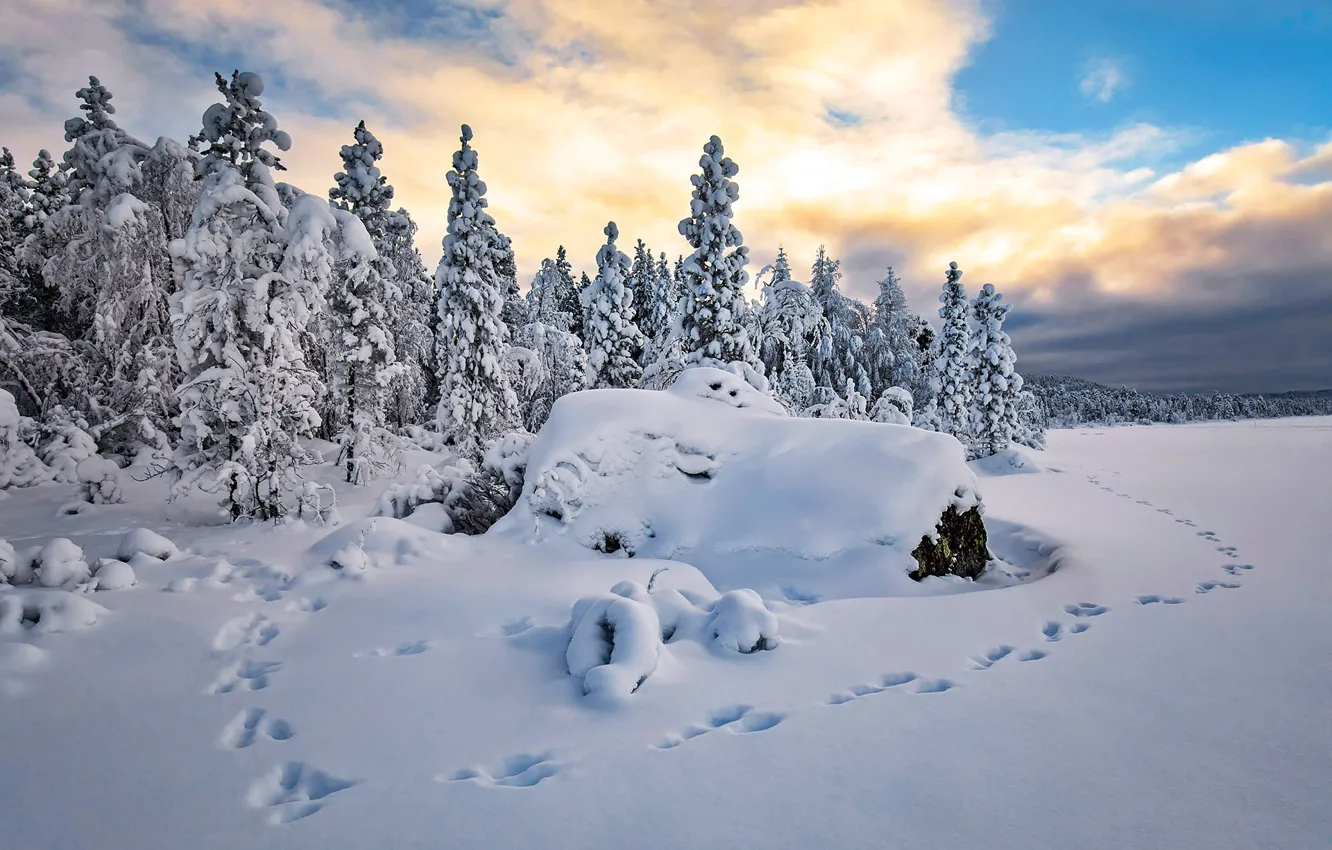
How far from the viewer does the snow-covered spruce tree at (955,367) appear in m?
25.8

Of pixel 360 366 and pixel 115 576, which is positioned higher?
pixel 360 366

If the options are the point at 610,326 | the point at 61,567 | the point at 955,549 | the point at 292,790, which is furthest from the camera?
the point at 610,326

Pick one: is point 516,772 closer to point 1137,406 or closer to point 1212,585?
point 1212,585

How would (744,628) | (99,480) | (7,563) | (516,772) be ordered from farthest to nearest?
(99,480) < (7,563) < (744,628) < (516,772)

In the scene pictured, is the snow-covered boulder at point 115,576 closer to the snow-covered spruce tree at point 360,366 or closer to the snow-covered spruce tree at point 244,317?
the snow-covered spruce tree at point 244,317

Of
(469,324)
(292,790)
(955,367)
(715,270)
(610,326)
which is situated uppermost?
(715,270)

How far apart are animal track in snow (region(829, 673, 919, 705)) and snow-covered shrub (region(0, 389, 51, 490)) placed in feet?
46.4

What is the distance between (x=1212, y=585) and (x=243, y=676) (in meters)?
8.70

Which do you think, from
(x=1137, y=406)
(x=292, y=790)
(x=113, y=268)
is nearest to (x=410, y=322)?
(x=113, y=268)

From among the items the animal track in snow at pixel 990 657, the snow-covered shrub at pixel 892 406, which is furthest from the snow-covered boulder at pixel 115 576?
the snow-covered shrub at pixel 892 406

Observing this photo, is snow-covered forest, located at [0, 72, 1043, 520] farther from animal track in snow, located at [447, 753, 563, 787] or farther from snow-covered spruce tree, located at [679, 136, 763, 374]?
animal track in snow, located at [447, 753, 563, 787]

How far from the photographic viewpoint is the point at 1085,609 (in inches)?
204

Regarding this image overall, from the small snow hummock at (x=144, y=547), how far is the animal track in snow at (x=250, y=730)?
397 cm

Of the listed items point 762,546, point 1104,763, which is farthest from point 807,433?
point 1104,763
